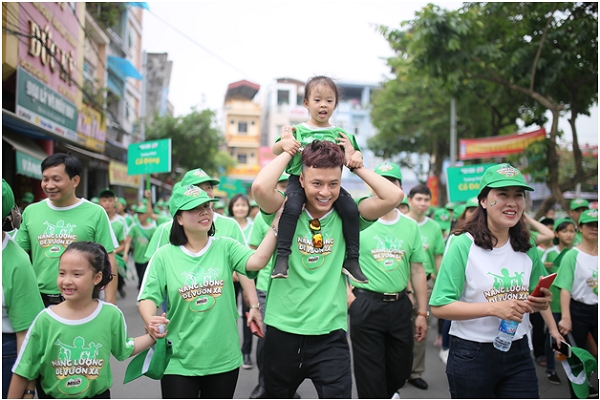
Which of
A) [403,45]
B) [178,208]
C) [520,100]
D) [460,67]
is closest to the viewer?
[178,208]

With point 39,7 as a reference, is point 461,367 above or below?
below

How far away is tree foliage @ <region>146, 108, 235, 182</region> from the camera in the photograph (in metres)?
27.4

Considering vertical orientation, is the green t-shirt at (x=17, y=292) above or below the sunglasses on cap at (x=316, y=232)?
below

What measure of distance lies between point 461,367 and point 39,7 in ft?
41.6

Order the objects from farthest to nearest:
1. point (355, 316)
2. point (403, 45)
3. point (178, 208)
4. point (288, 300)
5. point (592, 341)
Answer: point (403, 45), point (592, 341), point (355, 316), point (178, 208), point (288, 300)

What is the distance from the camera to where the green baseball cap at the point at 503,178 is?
2941 mm

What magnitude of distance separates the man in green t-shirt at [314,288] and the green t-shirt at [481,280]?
52 cm

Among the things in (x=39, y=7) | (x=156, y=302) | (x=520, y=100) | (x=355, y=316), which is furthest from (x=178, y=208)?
(x=39, y=7)

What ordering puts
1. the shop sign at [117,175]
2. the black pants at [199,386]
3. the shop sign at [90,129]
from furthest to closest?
the shop sign at [117,175]
the shop sign at [90,129]
the black pants at [199,386]

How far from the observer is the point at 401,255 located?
4.49 m

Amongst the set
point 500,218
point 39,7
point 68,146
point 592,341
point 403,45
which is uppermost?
point 39,7

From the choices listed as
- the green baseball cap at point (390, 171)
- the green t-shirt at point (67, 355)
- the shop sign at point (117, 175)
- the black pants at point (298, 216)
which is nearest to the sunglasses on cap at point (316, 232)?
the black pants at point (298, 216)

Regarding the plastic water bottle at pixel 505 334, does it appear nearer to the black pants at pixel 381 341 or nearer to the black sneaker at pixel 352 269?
the black sneaker at pixel 352 269

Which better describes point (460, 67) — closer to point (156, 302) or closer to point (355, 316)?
point (355, 316)
